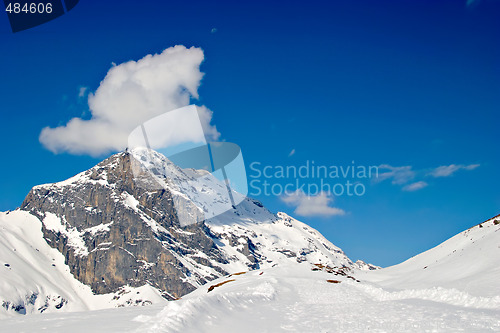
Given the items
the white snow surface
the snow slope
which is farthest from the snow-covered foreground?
the snow slope

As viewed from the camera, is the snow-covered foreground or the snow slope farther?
the snow slope

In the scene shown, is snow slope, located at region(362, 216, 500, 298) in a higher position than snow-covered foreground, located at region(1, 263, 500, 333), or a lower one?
higher

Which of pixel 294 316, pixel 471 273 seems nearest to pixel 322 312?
pixel 294 316

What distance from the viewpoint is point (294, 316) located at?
1900cm

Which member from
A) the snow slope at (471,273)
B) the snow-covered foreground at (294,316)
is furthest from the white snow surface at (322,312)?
the snow slope at (471,273)

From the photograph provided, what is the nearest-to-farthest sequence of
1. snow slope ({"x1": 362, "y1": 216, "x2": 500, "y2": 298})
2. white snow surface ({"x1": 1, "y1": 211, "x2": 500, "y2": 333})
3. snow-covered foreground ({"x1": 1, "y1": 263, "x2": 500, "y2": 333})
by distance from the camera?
snow-covered foreground ({"x1": 1, "y1": 263, "x2": 500, "y2": 333}) → white snow surface ({"x1": 1, "y1": 211, "x2": 500, "y2": 333}) → snow slope ({"x1": 362, "y1": 216, "x2": 500, "y2": 298})

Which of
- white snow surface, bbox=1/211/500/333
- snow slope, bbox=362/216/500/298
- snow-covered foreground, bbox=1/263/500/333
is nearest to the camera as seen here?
snow-covered foreground, bbox=1/263/500/333

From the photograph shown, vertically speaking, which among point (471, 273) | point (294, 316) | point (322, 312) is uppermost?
point (471, 273)

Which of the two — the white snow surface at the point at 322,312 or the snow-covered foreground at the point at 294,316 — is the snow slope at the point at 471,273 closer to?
the white snow surface at the point at 322,312

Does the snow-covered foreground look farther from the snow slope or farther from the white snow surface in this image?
the snow slope

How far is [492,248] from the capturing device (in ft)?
98.0

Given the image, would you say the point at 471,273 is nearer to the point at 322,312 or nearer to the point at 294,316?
the point at 322,312

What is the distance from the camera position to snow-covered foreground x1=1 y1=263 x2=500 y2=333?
49.0 feet

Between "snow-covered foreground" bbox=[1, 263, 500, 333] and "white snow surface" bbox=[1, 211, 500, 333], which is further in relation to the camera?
"white snow surface" bbox=[1, 211, 500, 333]
